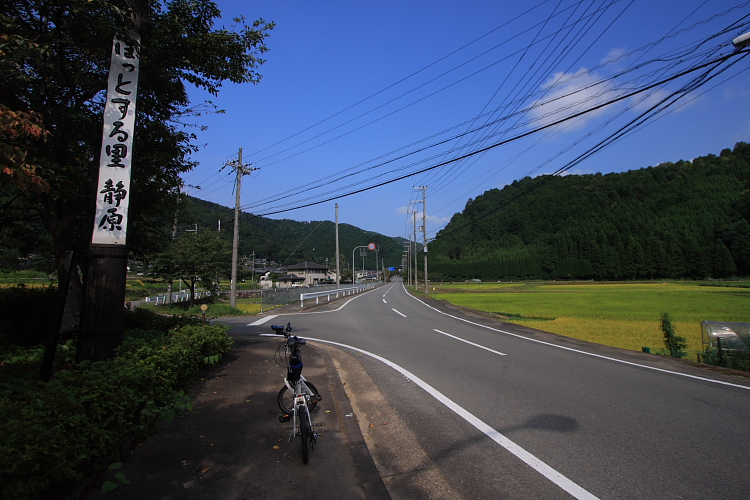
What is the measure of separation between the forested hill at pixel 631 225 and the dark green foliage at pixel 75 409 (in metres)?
68.6

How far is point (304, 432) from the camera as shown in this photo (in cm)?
360

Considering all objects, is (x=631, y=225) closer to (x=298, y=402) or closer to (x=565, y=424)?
(x=565, y=424)

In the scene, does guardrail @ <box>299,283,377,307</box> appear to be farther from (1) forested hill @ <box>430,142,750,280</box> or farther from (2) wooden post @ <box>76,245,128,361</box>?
(1) forested hill @ <box>430,142,750,280</box>

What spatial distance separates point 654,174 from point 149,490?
12549cm

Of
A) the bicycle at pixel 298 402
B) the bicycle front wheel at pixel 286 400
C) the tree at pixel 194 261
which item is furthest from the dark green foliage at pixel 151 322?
the tree at pixel 194 261

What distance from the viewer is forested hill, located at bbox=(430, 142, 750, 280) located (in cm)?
8362

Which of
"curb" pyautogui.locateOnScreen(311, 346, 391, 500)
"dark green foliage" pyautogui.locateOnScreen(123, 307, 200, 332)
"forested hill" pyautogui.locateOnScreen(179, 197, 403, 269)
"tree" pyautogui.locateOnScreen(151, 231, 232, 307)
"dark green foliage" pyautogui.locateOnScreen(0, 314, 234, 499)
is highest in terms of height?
"forested hill" pyautogui.locateOnScreen(179, 197, 403, 269)

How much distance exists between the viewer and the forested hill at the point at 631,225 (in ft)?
274

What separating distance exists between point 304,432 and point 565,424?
9.97ft

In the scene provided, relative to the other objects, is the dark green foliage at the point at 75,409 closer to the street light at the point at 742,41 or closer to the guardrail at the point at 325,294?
the street light at the point at 742,41

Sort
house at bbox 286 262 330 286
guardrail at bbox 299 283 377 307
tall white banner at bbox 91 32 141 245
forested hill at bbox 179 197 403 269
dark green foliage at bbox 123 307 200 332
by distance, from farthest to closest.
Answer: house at bbox 286 262 330 286
forested hill at bbox 179 197 403 269
guardrail at bbox 299 283 377 307
dark green foliage at bbox 123 307 200 332
tall white banner at bbox 91 32 141 245

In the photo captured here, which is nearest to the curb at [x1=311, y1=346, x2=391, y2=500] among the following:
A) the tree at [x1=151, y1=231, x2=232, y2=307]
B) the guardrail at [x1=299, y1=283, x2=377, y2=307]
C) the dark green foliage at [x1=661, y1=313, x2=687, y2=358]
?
the dark green foliage at [x1=661, y1=313, x2=687, y2=358]

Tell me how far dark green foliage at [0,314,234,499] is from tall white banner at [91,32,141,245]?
5.14ft

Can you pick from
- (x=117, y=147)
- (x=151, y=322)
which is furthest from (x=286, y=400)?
(x=151, y=322)
